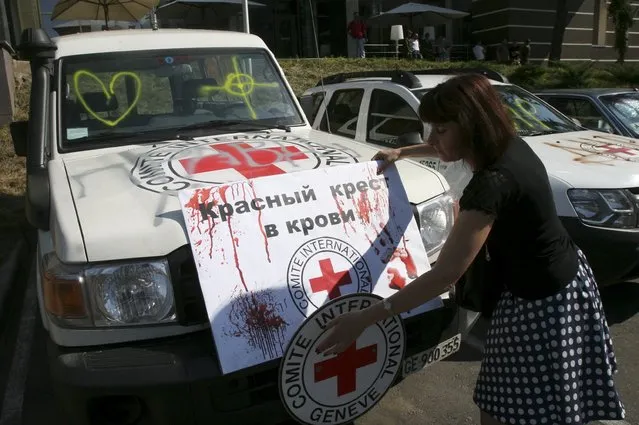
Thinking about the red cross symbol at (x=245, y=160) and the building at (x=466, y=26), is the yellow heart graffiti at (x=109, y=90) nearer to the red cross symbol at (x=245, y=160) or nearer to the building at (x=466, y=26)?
the red cross symbol at (x=245, y=160)

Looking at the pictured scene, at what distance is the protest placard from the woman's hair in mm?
692

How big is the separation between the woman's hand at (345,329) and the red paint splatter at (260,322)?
0.27 metres

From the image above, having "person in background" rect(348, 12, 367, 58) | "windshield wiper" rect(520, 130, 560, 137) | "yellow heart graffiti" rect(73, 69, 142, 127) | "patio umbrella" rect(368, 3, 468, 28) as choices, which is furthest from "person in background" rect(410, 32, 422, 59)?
"yellow heart graffiti" rect(73, 69, 142, 127)

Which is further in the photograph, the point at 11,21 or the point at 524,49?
the point at 524,49

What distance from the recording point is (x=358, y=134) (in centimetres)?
658

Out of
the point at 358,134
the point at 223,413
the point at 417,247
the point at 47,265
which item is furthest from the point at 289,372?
the point at 358,134

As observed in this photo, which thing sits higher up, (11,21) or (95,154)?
(11,21)

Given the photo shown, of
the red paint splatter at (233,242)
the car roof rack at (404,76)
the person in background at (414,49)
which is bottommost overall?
the red paint splatter at (233,242)

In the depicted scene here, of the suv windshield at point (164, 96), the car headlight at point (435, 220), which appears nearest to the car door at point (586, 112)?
the suv windshield at point (164, 96)

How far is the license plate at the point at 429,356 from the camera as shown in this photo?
104 inches

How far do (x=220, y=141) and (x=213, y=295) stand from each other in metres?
1.32

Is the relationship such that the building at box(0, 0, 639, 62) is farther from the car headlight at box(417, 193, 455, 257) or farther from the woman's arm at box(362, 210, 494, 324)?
the woman's arm at box(362, 210, 494, 324)

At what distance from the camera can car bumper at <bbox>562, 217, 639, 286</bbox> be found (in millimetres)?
4145

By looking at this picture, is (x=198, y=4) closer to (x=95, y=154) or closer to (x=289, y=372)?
(x=95, y=154)
